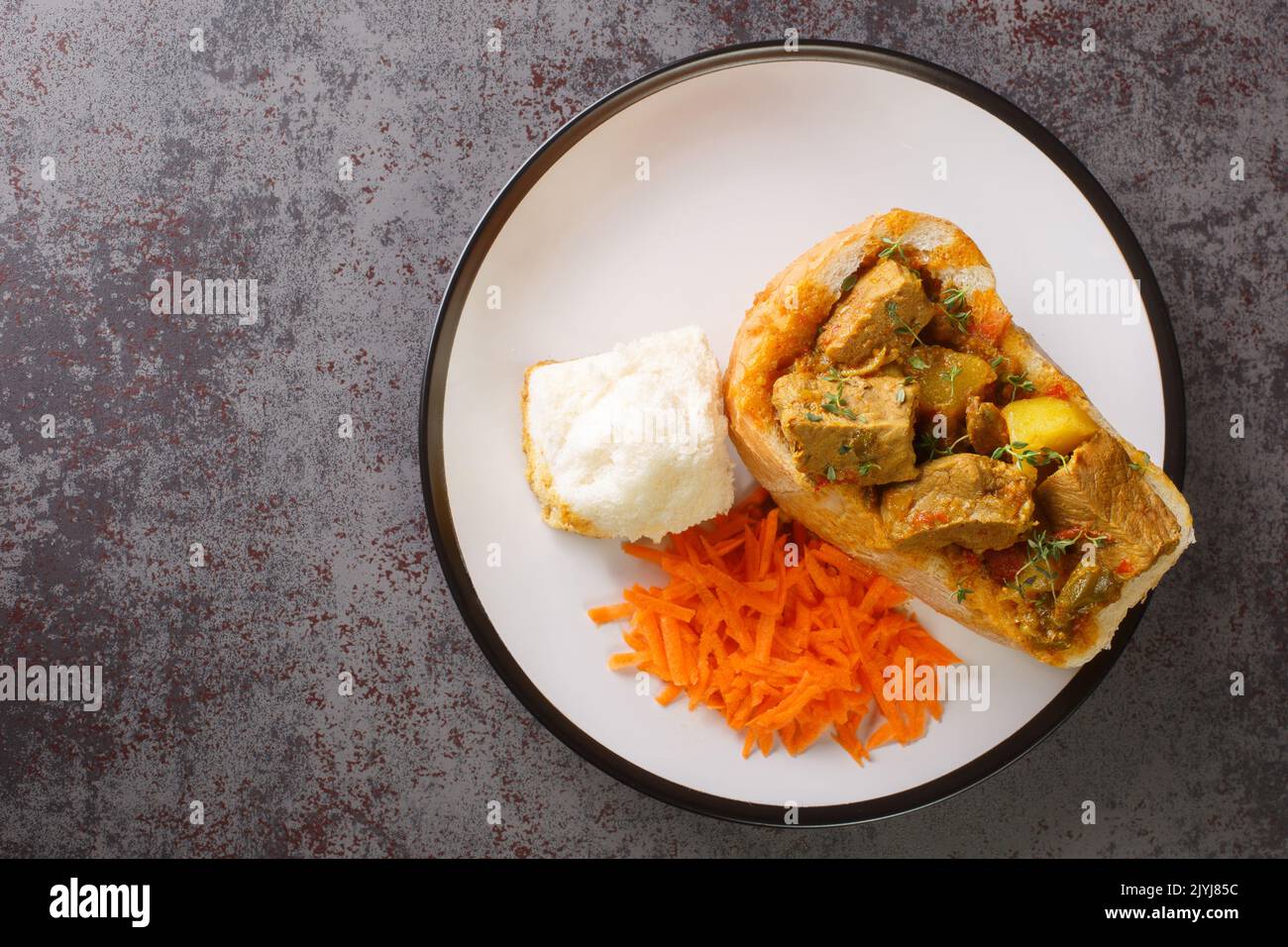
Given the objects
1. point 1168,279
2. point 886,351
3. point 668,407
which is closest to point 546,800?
point 668,407

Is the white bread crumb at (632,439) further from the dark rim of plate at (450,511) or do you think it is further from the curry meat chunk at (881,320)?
the curry meat chunk at (881,320)

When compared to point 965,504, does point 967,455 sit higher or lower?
higher

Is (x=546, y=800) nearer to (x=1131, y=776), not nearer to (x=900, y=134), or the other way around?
(x=1131, y=776)

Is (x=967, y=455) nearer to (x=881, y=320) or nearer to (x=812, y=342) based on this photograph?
(x=881, y=320)

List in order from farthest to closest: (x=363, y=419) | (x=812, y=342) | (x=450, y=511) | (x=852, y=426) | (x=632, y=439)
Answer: (x=363, y=419) < (x=450, y=511) < (x=632, y=439) < (x=812, y=342) < (x=852, y=426)

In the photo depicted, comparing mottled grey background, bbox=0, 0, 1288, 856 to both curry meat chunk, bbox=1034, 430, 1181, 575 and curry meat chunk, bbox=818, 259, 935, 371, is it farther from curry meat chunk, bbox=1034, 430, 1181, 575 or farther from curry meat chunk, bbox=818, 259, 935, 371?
curry meat chunk, bbox=818, 259, 935, 371

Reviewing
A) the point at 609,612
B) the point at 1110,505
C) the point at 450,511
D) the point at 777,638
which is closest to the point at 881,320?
the point at 1110,505

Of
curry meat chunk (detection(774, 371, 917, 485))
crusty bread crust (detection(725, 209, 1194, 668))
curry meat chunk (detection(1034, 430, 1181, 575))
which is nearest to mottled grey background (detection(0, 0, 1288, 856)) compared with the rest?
crusty bread crust (detection(725, 209, 1194, 668))
